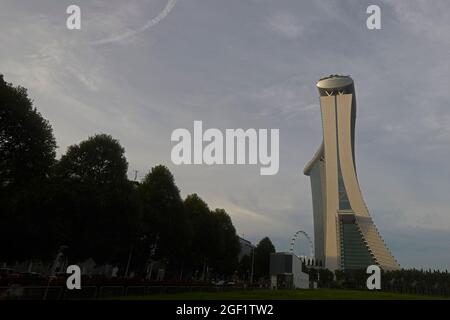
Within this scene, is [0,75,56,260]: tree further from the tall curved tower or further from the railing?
the tall curved tower

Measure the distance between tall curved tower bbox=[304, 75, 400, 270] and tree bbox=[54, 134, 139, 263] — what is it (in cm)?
15178

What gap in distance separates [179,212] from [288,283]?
5168 cm

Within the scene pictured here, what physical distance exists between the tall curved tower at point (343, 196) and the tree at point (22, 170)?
160090 millimetres

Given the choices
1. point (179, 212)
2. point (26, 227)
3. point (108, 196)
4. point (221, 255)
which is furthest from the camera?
point (221, 255)

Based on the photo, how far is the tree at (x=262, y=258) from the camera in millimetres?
123375

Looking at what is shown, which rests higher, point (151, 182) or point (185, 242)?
point (151, 182)

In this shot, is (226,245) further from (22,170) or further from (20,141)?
(20,141)

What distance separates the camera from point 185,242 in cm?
5684

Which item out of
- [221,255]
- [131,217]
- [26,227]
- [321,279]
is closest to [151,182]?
[131,217]

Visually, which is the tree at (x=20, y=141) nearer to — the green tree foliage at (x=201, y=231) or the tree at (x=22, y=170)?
the tree at (x=22, y=170)

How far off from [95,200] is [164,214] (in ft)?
51.1

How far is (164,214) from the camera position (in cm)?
5362

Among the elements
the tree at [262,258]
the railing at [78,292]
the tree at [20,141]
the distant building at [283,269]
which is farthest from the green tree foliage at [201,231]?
the tree at [262,258]
